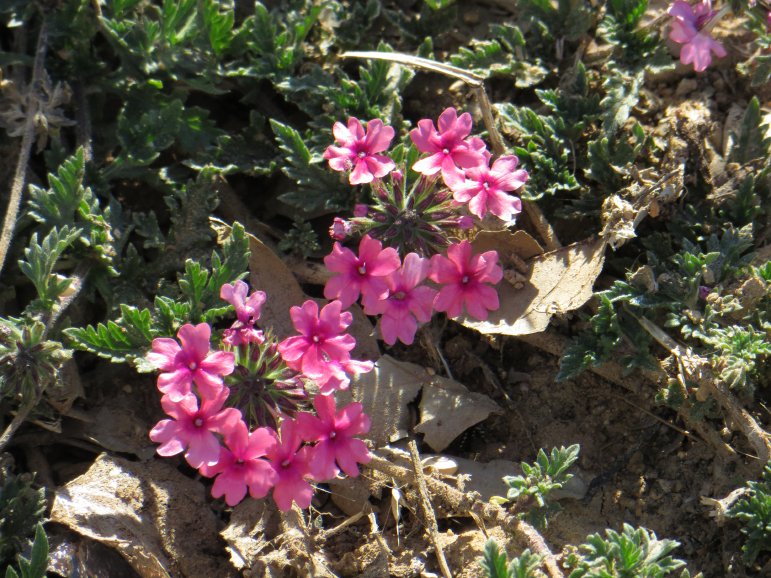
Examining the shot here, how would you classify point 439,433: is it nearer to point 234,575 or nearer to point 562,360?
point 562,360

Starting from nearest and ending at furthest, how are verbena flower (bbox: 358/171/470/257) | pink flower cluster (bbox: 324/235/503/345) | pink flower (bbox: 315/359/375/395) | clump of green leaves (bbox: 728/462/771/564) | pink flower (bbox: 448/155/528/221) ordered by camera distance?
pink flower (bbox: 315/359/375/395) → clump of green leaves (bbox: 728/462/771/564) → pink flower cluster (bbox: 324/235/503/345) → pink flower (bbox: 448/155/528/221) → verbena flower (bbox: 358/171/470/257)

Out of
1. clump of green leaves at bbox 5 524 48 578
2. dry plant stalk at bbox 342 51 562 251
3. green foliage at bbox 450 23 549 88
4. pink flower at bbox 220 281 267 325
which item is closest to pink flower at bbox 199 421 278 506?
pink flower at bbox 220 281 267 325

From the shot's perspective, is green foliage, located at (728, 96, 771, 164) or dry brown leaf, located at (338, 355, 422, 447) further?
green foliage, located at (728, 96, 771, 164)

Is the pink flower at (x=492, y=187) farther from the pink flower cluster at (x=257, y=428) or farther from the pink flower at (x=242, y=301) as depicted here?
the pink flower at (x=242, y=301)

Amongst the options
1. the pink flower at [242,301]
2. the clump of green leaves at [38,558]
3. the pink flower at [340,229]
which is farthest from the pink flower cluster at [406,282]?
the clump of green leaves at [38,558]

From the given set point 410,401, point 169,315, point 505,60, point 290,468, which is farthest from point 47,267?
point 505,60

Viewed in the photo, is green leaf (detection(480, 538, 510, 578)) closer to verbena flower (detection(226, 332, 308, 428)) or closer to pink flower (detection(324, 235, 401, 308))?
verbena flower (detection(226, 332, 308, 428))
